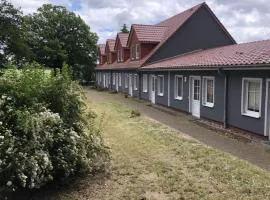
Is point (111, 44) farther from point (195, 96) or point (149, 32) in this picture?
point (195, 96)

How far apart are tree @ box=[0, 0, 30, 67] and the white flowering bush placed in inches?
1527

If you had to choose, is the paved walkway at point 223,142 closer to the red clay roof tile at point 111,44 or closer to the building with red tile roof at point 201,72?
the building with red tile roof at point 201,72

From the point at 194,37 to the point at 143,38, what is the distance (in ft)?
16.2

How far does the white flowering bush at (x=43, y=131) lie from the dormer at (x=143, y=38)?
951 inches

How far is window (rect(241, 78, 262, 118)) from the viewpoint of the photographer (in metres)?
14.3

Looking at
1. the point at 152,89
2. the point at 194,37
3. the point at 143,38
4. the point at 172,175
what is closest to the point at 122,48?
the point at 143,38

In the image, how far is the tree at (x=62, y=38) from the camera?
2244 inches

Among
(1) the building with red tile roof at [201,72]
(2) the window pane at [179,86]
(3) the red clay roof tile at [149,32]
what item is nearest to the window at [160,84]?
(1) the building with red tile roof at [201,72]

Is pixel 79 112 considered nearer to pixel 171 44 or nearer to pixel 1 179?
pixel 1 179

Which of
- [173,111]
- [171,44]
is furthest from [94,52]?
[173,111]

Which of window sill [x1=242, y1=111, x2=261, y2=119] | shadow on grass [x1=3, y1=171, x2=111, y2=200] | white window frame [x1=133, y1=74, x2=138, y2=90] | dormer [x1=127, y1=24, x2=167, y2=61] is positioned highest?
dormer [x1=127, y1=24, x2=167, y2=61]

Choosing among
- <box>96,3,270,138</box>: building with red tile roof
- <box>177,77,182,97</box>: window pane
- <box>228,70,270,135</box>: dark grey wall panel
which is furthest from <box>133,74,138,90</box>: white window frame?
<box>228,70,270,135</box>: dark grey wall panel

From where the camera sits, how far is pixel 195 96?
66.9 feet

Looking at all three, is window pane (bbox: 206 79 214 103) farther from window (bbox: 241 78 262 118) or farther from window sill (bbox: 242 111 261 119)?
window sill (bbox: 242 111 261 119)
